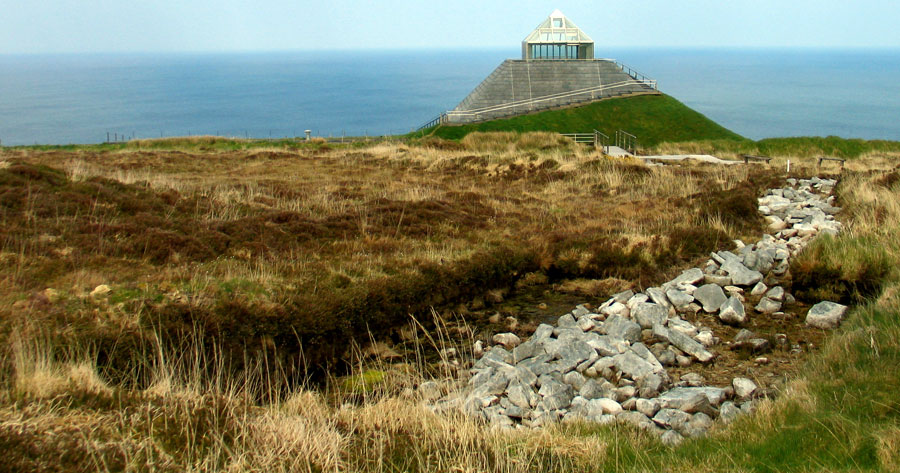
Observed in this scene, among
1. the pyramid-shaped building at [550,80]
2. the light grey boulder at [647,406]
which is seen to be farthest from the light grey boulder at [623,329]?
the pyramid-shaped building at [550,80]

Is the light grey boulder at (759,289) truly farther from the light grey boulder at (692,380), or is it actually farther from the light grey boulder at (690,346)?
the light grey boulder at (692,380)

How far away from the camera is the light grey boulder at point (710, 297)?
13.0m

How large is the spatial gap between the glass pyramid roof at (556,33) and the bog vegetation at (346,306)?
177 ft

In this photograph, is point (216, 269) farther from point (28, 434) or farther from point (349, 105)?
point (349, 105)

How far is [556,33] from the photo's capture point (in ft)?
260

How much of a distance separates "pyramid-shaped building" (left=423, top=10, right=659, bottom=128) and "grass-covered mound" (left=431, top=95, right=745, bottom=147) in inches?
112

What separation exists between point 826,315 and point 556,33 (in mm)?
71699

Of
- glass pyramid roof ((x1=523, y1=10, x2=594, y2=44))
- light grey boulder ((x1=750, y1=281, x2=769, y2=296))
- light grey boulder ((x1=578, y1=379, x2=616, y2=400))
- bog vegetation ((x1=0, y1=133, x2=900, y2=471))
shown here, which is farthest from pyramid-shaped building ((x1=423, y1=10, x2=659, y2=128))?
light grey boulder ((x1=578, y1=379, x2=616, y2=400))

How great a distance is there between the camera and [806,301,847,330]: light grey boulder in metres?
11.9

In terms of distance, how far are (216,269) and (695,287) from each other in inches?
364

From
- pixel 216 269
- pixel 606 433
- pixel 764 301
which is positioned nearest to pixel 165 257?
pixel 216 269

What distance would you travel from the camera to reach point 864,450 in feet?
19.4

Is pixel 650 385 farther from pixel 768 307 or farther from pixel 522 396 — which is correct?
pixel 768 307

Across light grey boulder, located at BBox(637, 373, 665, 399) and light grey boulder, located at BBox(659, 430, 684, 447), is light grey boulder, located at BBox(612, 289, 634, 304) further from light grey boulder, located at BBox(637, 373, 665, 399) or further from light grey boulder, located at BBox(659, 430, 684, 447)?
light grey boulder, located at BBox(659, 430, 684, 447)
